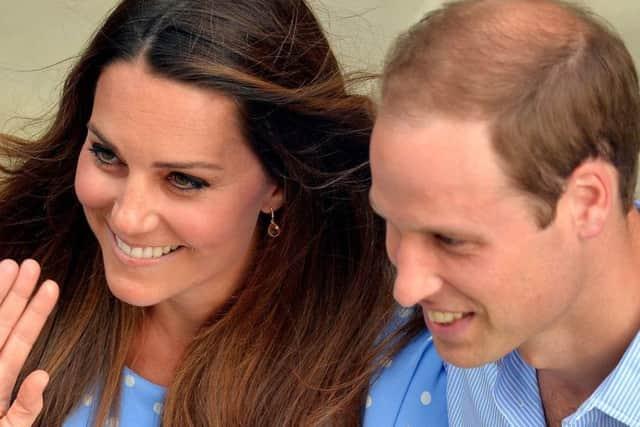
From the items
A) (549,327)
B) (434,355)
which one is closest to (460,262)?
(549,327)

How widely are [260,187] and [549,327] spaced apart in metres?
0.59

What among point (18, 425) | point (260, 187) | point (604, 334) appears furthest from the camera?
point (260, 187)

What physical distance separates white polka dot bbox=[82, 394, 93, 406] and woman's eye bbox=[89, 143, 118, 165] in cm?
46

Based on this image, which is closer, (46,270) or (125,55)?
(125,55)

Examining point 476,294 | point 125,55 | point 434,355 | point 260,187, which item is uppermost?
point 125,55

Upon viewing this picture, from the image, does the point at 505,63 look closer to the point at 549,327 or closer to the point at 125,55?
the point at 549,327

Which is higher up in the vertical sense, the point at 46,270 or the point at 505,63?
the point at 505,63

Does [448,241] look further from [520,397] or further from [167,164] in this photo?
[167,164]

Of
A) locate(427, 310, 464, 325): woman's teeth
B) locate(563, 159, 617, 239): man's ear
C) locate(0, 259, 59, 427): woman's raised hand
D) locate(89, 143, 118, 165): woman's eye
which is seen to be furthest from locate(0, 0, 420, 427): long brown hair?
locate(563, 159, 617, 239): man's ear

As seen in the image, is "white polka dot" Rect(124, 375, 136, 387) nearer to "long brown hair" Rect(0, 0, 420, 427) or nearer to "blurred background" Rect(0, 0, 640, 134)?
"long brown hair" Rect(0, 0, 420, 427)

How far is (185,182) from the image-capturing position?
5.53ft

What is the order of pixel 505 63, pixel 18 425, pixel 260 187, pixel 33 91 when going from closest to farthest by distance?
pixel 505 63
pixel 18 425
pixel 260 187
pixel 33 91

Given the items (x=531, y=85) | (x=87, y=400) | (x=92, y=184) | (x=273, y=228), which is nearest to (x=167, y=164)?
(x=92, y=184)

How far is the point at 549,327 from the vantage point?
1368 mm
